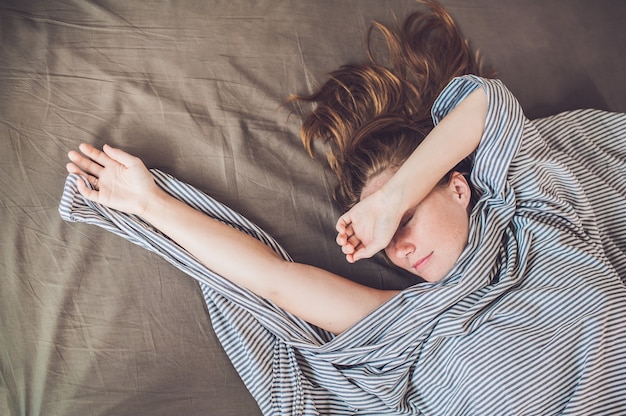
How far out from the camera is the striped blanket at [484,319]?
0.93m

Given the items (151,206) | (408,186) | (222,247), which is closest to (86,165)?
(151,206)

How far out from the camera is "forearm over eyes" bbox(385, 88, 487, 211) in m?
1.00

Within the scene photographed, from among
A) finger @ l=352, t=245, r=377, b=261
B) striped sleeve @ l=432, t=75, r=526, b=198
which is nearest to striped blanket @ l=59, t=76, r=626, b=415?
striped sleeve @ l=432, t=75, r=526, b=198

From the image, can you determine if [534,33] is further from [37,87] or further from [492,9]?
[37,87]

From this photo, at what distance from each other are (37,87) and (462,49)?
0.98 meters

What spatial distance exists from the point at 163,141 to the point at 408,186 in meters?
0.52

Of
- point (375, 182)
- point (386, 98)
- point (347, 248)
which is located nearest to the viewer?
point (347, 248)

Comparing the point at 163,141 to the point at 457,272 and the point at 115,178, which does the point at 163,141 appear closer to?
the point at 115,178

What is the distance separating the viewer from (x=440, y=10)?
133 cm

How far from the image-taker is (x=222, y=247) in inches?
39.7

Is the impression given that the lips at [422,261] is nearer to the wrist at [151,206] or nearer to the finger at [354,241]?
the finger at [354,241]

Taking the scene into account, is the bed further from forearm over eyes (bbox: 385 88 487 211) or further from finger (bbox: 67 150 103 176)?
forearm over eyes (bbox: 385 88 487 211)

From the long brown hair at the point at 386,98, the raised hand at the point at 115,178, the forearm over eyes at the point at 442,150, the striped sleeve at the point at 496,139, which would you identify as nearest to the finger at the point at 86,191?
the raised hand at the point at 115,178

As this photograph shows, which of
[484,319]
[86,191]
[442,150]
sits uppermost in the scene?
[442,150]
